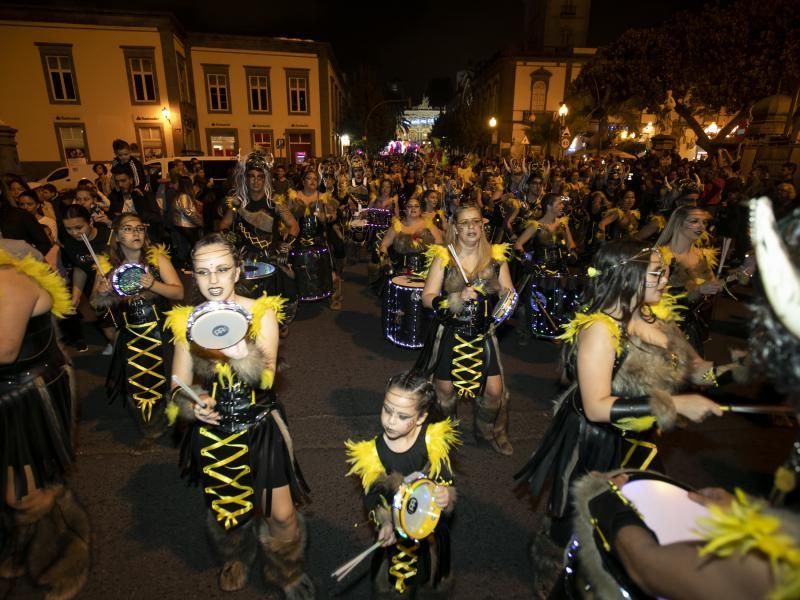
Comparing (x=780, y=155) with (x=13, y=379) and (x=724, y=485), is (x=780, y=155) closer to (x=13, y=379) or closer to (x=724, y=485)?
(x=724, y=485)

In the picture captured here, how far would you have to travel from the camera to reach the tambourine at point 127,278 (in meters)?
3.87

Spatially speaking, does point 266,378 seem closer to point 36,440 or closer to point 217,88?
point 36,440

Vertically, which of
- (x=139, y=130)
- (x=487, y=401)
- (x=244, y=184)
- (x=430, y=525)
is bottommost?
(x=487, y=401)

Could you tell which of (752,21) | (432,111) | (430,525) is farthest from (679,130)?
(432,111)

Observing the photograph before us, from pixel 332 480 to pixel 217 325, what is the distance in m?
2.21

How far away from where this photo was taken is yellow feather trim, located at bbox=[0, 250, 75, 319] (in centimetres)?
270

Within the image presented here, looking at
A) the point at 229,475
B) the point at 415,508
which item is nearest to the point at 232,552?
the point at 229,475

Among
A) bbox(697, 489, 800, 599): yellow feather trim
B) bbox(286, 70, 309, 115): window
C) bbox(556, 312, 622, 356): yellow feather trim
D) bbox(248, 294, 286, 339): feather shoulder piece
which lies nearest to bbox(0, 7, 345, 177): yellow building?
bbox(286, 70, 309, 115): window

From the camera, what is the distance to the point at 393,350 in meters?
6.54

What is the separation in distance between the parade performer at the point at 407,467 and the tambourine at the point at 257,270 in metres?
3.32

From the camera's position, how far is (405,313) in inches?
237

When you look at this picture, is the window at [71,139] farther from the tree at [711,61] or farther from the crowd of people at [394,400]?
the tree at [711,61]

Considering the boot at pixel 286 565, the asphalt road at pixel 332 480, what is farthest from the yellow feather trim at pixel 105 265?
the boot at pixel 286 565

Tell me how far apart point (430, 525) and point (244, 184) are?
214 inches
